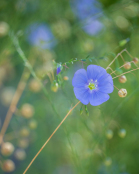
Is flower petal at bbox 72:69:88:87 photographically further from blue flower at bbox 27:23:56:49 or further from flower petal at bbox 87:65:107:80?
blue flower at bbox 27:23:56:49

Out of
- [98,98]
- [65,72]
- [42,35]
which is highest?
[42,35]

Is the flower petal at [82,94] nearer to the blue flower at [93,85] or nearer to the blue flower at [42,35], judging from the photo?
the blue flower at [93,85]

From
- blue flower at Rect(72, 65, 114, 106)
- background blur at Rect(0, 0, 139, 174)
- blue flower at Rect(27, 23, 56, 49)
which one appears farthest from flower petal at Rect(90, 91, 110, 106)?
blue flower at Rect(27, 23, 56, 49)

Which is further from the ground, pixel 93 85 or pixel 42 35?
pixel 42 35

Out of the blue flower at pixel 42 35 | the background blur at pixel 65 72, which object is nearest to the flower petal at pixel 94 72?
the background blur at pixel 65 72

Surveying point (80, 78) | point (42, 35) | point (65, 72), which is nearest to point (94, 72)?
point (80, 78)

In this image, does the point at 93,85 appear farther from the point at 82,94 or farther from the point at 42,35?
the point at 42,35
